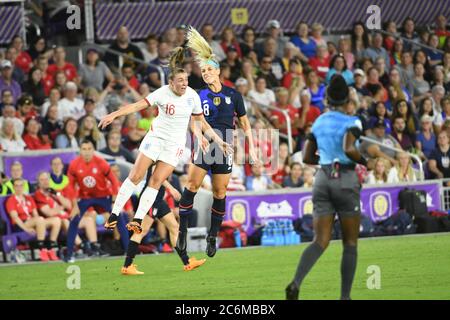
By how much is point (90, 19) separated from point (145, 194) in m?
11.5

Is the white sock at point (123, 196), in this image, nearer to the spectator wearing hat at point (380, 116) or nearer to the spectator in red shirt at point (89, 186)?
the spectator in red shirt at point (89, 186)


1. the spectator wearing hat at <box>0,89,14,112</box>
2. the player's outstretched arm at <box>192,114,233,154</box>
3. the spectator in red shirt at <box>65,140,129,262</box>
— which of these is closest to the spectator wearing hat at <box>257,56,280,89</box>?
the spectator wearing hat at <box>0,89,14,112</box>

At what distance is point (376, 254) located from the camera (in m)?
18.3

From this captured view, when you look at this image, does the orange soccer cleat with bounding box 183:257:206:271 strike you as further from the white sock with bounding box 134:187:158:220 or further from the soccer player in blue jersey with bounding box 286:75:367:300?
the soccer player in blue jersey with bounding box 286:75:367:300

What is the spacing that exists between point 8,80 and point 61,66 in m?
1.22

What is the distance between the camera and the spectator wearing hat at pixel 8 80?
23672 mm

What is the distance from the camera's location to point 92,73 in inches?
971

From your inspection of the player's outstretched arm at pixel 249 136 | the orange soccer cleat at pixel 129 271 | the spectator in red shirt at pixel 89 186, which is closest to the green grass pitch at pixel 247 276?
the orange soccer cleat at pixel 129 271

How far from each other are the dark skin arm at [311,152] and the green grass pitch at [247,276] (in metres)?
1.68

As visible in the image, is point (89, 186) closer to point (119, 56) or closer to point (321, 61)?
point (119, 56)

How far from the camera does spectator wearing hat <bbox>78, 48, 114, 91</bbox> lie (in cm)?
2461
